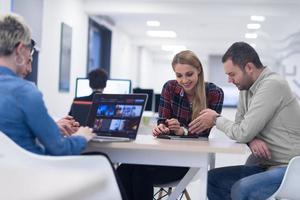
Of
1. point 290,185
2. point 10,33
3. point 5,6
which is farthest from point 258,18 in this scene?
point 10,33

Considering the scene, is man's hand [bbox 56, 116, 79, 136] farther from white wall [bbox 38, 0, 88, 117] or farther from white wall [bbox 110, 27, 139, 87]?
white wall [bbox 110, 27, 139, 87]

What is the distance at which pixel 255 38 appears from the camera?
12.0 meters

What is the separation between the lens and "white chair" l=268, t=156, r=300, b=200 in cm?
181

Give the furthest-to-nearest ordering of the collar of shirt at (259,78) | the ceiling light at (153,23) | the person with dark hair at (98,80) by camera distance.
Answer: the ceiling light at (153,23), the person with dark hair at (98,80), the collar of shirt at (259,78)

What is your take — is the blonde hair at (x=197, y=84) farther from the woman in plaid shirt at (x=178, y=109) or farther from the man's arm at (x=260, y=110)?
the man's arm at (x=260, y=110)

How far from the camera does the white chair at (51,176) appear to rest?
121cm

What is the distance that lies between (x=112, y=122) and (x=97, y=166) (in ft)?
1.25

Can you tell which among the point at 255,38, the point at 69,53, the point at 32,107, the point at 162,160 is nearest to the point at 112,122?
the point at 162,160

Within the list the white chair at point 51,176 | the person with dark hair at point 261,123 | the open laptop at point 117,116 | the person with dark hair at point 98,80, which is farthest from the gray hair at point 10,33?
the person with dark hair at point 98,80

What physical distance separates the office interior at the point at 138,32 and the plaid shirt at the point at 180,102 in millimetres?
1271

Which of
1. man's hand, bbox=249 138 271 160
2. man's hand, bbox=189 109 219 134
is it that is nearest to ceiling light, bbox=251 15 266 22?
man's hand, bbox=189 109 219 134

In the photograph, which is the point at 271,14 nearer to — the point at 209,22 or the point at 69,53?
the point at 209,22

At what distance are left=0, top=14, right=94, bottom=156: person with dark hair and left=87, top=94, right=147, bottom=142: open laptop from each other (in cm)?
22

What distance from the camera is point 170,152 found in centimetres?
188
